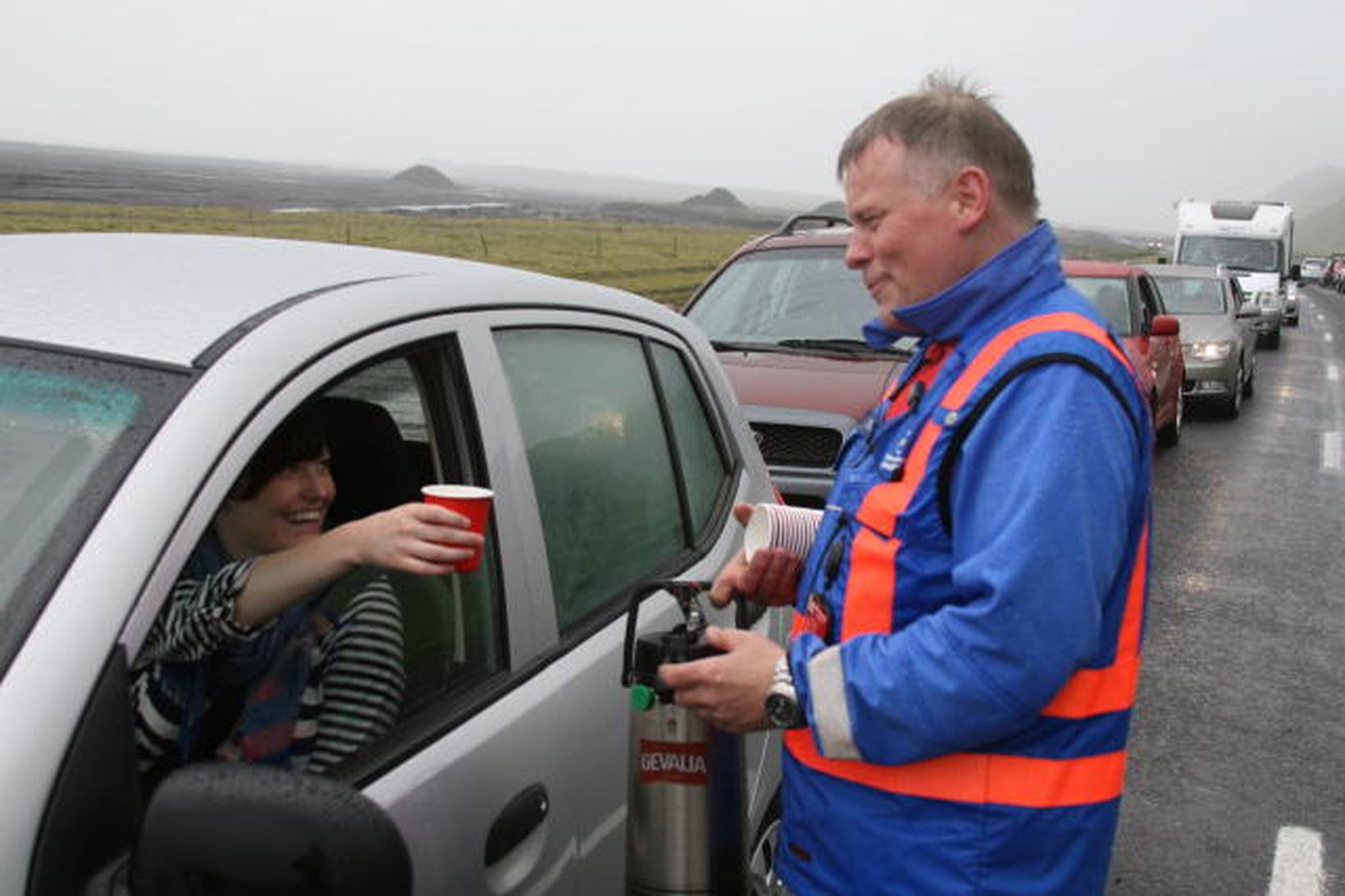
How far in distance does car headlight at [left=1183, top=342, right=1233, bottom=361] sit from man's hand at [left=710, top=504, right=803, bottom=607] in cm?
1423

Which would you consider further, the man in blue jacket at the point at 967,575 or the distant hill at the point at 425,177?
the distant hill at the point at 425,177

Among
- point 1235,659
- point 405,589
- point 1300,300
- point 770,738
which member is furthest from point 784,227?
point 1300,300

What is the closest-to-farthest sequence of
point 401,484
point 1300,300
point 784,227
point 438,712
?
point 438,712 < point 401,484 < point 784,227 < point 1300,300

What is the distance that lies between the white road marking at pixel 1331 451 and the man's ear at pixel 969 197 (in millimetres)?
12082

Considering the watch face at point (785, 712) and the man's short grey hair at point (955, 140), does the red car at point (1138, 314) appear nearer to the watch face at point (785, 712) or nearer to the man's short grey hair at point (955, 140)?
the man's short grey hair at point (955, 140)

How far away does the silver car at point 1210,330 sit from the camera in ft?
50.3

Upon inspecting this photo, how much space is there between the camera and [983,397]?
174 centimetres

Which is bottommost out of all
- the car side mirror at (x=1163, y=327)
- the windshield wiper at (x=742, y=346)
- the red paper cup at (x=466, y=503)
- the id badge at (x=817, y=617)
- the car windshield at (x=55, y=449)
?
the car side mirror at (x=1163, y=327)

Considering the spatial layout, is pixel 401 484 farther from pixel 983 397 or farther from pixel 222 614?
pixel 983 397

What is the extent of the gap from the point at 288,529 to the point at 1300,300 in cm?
5895

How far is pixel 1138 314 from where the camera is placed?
11305mm

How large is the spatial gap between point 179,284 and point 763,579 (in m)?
1.04

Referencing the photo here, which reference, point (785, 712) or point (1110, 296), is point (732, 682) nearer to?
point (785, 712)

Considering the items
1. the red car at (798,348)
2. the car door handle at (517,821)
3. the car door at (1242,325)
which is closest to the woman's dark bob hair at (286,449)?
the car door handle at (517,821)
